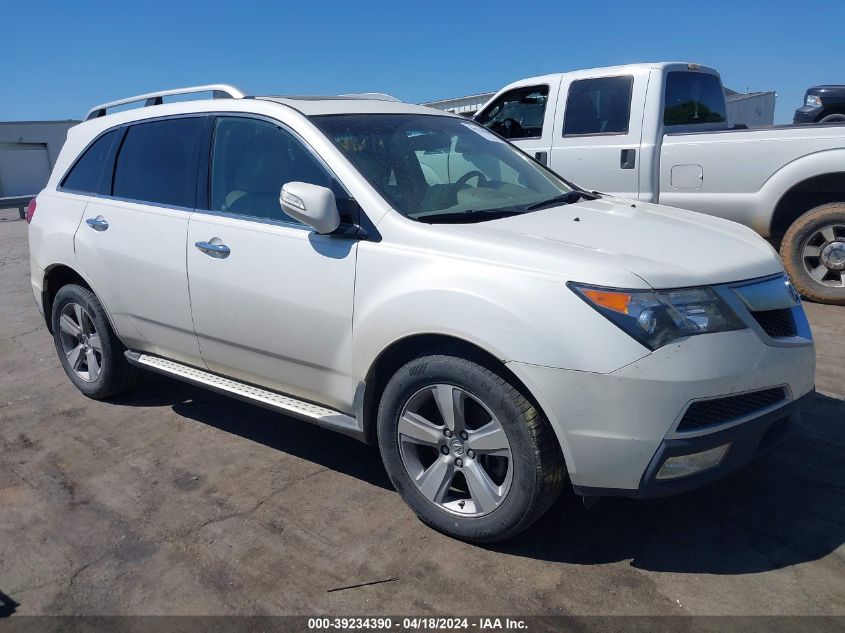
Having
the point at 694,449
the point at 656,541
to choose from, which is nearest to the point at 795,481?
the point at 656,541

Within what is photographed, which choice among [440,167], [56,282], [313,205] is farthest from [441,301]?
[56,282]

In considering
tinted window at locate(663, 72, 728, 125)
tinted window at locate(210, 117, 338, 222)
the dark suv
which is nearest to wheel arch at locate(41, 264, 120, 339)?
tinted window at locate(210, 117, 338, 222)

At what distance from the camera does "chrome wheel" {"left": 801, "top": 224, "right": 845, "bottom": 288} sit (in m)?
6.42

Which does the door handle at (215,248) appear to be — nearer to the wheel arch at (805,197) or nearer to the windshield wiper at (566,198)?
the windshield wiper at (566,198)

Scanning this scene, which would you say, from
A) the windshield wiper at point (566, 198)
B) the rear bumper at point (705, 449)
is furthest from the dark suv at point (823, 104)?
the rear bumper at point (705, 449)

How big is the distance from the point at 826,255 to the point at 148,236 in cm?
555

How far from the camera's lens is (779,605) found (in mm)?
2592

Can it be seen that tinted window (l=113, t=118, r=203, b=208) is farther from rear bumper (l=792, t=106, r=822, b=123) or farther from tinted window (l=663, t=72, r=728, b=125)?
rear bumper (l=792, t=106, r=822, b=123)

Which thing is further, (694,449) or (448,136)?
(448,136)

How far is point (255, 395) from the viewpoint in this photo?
3695 mm

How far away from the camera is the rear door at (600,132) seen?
7.02 meters

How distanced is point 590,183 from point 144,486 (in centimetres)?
524

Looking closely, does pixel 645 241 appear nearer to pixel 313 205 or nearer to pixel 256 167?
pixel 313 205

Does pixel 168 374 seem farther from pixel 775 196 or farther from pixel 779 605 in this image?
pixel 775 196
